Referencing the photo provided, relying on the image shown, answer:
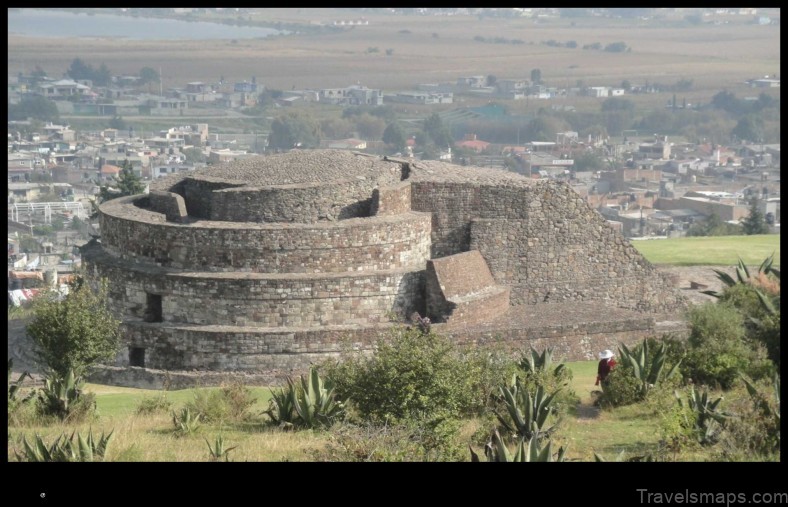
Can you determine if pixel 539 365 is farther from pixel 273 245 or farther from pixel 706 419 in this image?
pixel 273 245

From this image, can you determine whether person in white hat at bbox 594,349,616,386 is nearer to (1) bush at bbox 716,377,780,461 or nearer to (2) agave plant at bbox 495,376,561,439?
(2) agave plant at bbox 495,376,561,439

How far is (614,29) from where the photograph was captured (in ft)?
626

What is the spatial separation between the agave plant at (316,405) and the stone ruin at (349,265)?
4.73 m

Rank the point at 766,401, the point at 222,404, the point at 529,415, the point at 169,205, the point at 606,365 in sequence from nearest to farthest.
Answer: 1. the point at 766,401
2. the point at 529,415
3. the point at 222,404
4. the point at 606,365
5. the point at 169,205

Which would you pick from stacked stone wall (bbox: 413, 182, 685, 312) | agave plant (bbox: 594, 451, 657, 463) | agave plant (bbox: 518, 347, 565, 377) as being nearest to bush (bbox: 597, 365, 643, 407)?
agave plant (bbox: 518, 347, 565, 377)

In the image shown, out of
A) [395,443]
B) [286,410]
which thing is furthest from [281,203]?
[395,443]

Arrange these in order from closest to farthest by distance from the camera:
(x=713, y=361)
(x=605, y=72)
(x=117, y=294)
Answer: (x=713, y=361)
(x=117, y=294)
(x=605, y=72)

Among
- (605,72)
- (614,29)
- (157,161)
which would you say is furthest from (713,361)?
(614,29)

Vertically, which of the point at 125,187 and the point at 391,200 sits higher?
the point at 391,200

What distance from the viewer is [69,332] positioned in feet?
65.3

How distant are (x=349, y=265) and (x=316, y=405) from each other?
605cm

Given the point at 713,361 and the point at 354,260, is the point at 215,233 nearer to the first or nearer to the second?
the point at 354,260

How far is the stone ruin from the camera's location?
22484mm

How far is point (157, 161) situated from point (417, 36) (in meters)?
102
